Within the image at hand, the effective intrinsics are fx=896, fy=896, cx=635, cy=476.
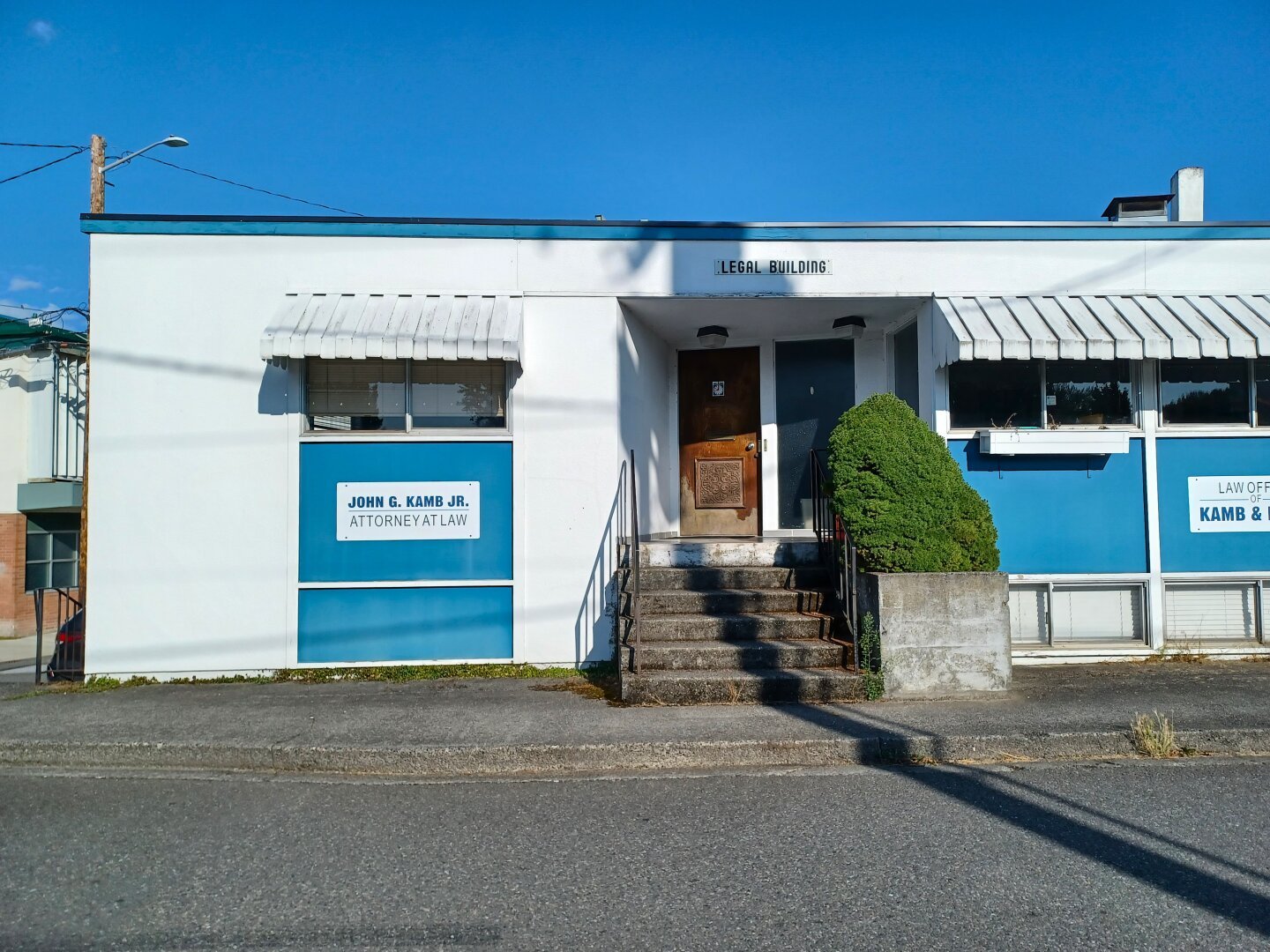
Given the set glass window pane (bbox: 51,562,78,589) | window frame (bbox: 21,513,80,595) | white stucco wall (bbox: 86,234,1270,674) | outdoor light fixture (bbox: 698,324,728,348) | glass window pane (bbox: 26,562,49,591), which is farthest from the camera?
glass window pane (bbox: 51,562,78,589)

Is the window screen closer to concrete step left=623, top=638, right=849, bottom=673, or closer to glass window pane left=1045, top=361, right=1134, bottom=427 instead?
concrete step left=623, top=638, right=849, bottom=673

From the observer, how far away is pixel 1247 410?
8609 mm

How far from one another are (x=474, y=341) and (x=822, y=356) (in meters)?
4.37

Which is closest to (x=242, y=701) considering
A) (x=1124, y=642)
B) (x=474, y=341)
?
(x=474, y=341)

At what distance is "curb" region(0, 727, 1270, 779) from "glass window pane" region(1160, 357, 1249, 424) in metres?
3.72

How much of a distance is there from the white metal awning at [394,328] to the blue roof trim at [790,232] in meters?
0.63

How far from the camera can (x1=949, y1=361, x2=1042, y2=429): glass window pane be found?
8.61 m

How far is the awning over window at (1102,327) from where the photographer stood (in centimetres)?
794

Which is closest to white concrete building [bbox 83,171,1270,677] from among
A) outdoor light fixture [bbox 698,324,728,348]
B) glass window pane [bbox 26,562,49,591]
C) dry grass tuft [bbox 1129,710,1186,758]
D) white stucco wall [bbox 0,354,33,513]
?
outdoor light fixture [bbox 698,324,728,348]

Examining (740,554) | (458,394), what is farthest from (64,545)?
(740,554)

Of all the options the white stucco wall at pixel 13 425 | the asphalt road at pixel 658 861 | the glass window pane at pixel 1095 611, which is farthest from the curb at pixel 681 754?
the white stucco wall at pixel 13 425

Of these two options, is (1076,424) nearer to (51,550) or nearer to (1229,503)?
(1229,503)

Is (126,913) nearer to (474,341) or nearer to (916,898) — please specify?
(916,898)

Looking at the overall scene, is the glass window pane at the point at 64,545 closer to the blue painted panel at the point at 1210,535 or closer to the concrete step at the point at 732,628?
the concrete step at the point at 732,628
